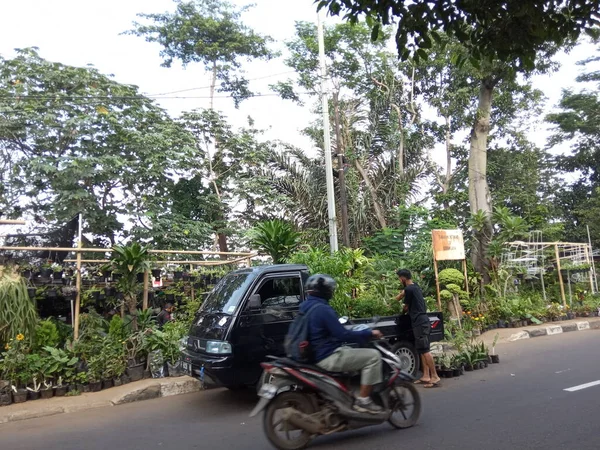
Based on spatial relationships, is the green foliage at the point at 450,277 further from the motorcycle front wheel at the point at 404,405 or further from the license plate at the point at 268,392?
the license plate at the point at 268,392

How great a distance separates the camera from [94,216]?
618 inches

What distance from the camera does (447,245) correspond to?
12312 millimetres

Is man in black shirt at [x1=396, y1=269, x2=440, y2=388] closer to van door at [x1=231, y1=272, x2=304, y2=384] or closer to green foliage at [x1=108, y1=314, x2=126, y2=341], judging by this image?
van door at [x1=231, y1=272, x2=304, y2=384]

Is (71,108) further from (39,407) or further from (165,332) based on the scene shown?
(39,407)

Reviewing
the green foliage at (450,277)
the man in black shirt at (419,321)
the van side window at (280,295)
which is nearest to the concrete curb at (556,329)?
the green foliage at (450,277)

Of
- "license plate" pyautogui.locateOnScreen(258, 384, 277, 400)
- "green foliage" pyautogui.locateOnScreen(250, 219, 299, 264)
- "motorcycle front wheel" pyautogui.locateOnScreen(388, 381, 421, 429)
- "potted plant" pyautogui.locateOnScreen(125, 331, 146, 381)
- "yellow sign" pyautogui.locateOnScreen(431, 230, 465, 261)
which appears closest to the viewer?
"license plate" pyautogui.locateOnScreen(258, 384, 277, 400)

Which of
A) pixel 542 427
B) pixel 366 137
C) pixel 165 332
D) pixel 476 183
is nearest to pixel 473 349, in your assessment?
pixel 542 427

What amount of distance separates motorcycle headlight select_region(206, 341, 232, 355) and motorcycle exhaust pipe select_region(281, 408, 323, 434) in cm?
187

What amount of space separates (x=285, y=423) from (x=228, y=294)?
2.65m

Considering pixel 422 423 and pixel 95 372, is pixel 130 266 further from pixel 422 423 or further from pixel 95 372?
pixel 422 423

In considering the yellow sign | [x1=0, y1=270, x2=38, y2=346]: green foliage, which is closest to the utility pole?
the yellow sign

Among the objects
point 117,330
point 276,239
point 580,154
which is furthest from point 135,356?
point 580,154

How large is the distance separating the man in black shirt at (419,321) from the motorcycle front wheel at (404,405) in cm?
181

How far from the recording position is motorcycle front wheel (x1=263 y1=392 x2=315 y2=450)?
4.63 m
